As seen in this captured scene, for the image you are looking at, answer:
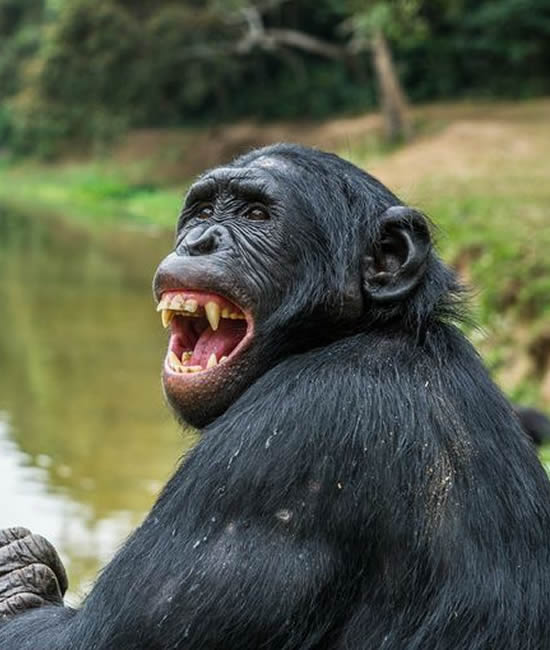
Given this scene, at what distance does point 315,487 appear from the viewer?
3.18m

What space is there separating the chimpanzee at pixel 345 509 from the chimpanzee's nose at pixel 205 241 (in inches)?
4.6

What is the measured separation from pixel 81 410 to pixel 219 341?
8.79 m

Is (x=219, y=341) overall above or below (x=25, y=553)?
above

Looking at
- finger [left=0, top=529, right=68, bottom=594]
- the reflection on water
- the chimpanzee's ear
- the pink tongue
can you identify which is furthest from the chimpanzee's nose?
the reflection on water

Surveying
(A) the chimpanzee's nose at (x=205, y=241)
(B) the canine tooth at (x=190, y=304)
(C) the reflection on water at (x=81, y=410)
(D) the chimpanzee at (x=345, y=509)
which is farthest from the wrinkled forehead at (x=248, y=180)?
(C) the reflection on water at (x=81, y=410)

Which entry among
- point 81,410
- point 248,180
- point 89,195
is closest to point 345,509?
point 248,180

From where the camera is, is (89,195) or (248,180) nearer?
(248,180)

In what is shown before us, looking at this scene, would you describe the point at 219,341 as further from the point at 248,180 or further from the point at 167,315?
the point at 248,180

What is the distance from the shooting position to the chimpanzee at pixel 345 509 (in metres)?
3.14

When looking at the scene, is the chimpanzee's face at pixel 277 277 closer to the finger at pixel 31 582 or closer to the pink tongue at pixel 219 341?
the pink tongue at pixel 219 341

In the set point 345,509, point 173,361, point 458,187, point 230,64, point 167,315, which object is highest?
point 167,315

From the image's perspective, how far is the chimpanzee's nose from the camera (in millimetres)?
3770

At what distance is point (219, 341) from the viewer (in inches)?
147

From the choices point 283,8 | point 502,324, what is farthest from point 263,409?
point 283,8
